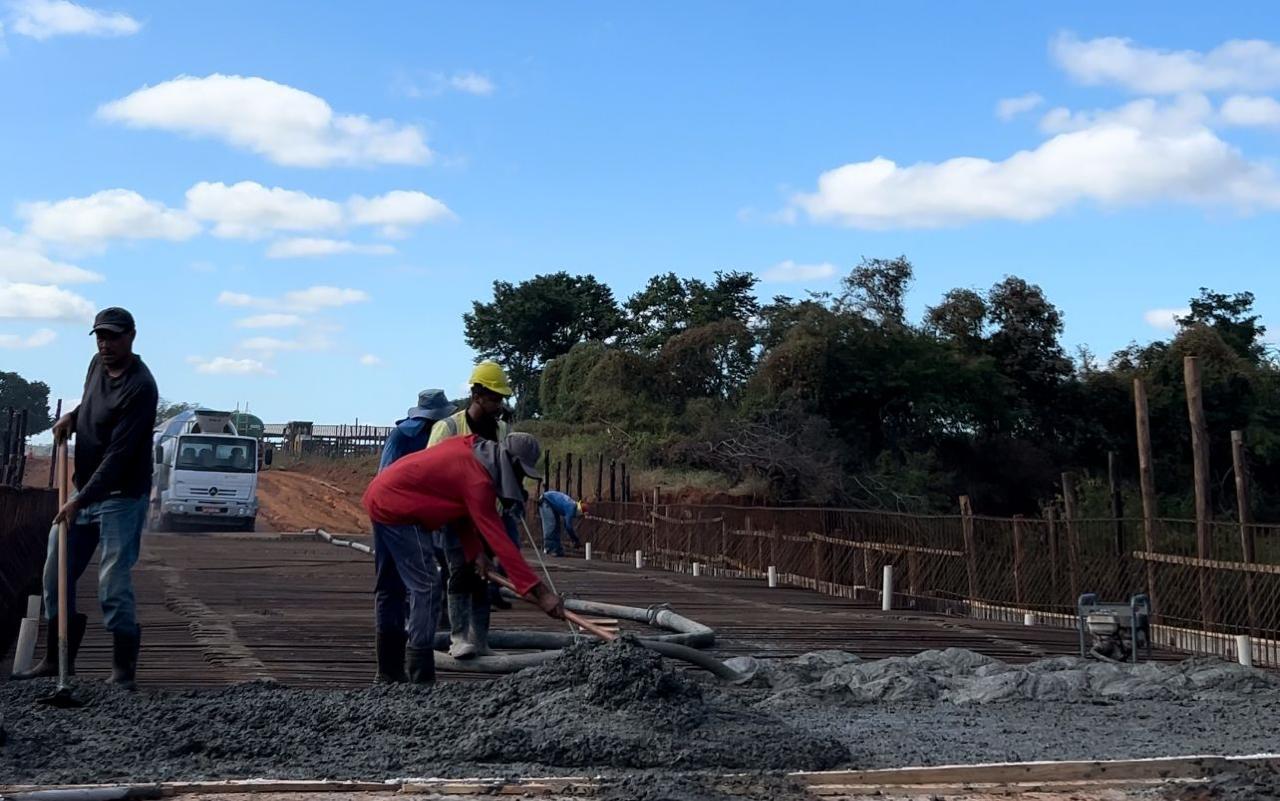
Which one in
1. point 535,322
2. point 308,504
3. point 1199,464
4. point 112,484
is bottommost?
point 308,504

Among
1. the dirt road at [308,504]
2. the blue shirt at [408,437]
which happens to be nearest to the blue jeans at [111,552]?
the blue shirt at [408,437]

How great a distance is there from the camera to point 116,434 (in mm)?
6305

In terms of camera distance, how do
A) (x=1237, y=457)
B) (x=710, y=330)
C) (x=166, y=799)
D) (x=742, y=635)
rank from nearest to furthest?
1. (x=166, y=799)
2. (x=742, y=635)
3. (x=1237, y=457)
4. (x=710, y=330)

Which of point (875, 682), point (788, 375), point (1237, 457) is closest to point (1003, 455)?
point (788, 375)

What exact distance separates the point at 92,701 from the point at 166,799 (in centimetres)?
174

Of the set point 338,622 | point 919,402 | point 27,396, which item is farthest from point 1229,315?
point 27,396

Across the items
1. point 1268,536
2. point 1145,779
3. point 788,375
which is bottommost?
point 1145,779

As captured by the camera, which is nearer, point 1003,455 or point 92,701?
point 92,701

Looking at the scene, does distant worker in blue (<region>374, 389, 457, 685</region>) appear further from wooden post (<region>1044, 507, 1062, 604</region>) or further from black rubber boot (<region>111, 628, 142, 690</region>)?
wooden post (<region>1044, 507, 1062, 604</region>)

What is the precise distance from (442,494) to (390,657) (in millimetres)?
910

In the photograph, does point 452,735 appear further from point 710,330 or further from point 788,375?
point 710,330

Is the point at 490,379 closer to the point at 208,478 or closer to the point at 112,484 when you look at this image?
the point at 112,484

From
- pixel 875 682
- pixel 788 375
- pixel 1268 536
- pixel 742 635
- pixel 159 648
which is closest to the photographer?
pixel 875 682

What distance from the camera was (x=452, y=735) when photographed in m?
5.12
